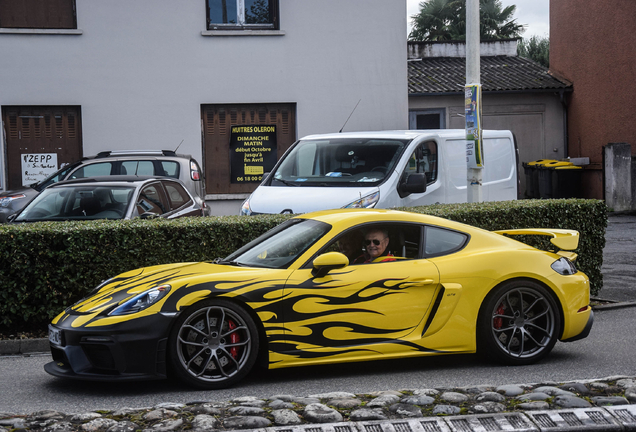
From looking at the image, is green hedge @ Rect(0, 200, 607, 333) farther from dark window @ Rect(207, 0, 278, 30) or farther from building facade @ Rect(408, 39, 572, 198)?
building facade @ Rect(408, 39, 572, 198)

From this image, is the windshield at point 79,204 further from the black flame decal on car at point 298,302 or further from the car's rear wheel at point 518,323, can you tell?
the car's rear wheel at point 518,323

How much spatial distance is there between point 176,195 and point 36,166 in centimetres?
678

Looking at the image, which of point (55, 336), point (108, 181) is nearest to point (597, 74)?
point (108, 181)

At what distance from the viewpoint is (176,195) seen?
11.7m

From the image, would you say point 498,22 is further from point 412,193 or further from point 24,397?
point 24,397

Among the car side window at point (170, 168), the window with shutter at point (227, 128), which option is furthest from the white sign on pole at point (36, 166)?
the car side window at point (170, 168)

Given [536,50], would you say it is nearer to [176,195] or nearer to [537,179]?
[537,179]

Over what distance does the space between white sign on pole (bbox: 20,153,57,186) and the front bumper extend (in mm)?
12391

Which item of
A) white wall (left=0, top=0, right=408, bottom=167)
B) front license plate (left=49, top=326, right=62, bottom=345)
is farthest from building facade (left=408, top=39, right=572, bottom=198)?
front license plate (left=49, top=326, right=62, bottom=345)

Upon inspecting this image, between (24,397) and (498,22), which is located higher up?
(498,22)

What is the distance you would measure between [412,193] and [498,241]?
4279mm

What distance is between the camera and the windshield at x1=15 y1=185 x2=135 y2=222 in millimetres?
10141

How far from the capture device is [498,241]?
21.5 feet

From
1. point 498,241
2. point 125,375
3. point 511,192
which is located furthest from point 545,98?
point 125,375
